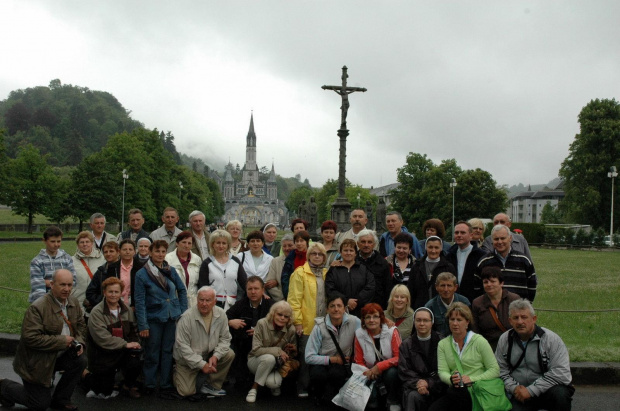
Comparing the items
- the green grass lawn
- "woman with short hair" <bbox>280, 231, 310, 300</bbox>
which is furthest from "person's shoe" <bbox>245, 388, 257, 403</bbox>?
the green grass lawn

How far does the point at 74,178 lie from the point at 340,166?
28646mm

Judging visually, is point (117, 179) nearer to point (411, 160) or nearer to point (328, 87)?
point (328, 87)

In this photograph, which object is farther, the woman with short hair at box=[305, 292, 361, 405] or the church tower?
the church tower

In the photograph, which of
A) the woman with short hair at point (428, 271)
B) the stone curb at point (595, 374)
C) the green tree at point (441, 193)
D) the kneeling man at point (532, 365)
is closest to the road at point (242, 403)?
the stone curb at point (595, 374)

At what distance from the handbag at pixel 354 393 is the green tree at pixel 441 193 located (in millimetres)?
49691

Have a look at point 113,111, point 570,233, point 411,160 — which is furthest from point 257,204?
point 570,233

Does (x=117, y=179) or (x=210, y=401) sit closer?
(x=210, y=401)

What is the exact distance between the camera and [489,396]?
5.41m

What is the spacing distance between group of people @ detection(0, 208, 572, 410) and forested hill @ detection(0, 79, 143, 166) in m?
69.4

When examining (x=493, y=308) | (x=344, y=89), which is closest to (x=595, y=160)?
(x=344, y=89)

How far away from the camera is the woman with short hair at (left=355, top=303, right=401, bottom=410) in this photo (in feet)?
19.8

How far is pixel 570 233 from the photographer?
38938 mm

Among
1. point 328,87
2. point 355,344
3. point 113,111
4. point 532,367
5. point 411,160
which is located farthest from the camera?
point 113,111

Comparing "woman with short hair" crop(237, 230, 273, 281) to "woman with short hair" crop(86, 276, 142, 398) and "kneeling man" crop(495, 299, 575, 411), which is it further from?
"kneeling man" crop(495, 299, 575, 411)
